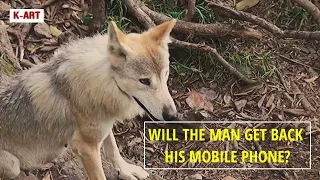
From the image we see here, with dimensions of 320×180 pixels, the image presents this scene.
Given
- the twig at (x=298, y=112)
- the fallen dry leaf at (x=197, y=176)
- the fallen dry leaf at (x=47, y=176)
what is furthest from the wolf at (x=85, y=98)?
the twig at (x=298, y=112)

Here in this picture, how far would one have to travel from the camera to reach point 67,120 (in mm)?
3799

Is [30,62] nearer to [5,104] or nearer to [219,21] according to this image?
[5,104]

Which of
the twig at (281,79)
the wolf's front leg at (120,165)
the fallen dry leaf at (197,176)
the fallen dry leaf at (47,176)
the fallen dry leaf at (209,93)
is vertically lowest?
the fallen dry leaf at (197,176)

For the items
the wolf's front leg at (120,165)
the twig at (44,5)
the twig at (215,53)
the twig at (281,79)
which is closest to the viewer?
the wolf's front leg at (120,165)

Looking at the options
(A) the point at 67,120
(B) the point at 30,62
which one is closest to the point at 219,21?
(B) the point at 30,62

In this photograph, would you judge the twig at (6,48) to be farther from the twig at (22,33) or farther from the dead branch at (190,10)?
the dead branch at (190,10)

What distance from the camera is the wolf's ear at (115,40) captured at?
3.32 metres

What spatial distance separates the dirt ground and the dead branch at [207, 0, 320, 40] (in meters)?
0.22

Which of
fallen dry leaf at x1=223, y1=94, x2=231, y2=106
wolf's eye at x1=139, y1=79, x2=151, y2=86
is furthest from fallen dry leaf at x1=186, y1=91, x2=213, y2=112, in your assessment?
wolf's eye at x1=139, y1=79, x2=151, y2=86

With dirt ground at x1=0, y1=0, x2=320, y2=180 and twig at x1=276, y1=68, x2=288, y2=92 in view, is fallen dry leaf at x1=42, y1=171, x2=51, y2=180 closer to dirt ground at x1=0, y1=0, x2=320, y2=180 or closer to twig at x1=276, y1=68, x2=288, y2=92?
dirt ground at x1=0, y1=0, x2=320, y2=180

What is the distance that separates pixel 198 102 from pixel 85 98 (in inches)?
62.9

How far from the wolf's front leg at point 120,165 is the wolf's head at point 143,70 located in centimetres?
73

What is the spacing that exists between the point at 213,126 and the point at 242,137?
0.85 ft

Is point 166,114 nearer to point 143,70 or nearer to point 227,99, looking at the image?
point 143,70
